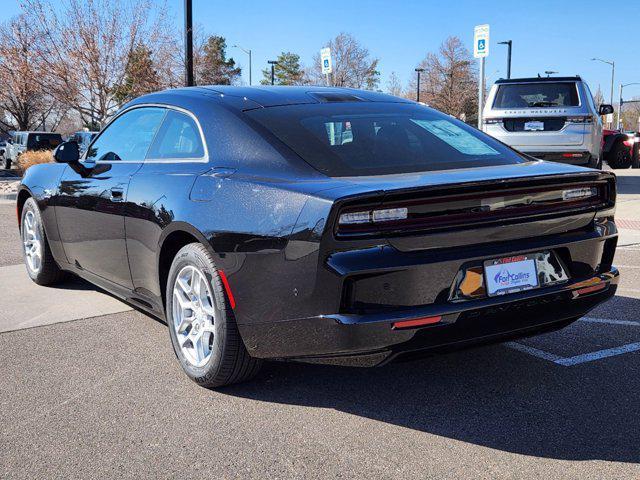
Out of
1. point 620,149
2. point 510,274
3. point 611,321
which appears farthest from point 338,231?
point 620,149

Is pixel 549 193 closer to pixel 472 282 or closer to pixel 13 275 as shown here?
pixel 472 282

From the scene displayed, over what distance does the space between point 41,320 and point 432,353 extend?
3.03 meters

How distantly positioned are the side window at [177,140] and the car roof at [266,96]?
125 mm

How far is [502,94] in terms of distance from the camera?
1209cm

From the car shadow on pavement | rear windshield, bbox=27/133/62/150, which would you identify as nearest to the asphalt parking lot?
the car shadow on pavement

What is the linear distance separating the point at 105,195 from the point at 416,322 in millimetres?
2353

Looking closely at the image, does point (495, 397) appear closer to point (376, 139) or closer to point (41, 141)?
point (376, 139)

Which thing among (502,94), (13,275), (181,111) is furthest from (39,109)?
(181,111)

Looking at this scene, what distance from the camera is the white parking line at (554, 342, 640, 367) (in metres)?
3.86

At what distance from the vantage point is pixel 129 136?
456 cm

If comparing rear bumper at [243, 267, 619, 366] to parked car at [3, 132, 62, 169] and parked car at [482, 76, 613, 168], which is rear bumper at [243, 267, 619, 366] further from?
parked car at [3, 132, 62, 169]

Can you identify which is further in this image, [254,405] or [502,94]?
[502,94]

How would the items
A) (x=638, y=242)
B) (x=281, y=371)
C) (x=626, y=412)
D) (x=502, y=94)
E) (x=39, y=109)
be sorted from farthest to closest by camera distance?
(x=39, y=109) → (x=502, y=94) → (x=638, y=242) → (x=281, y=371) → (x=626, y=412)

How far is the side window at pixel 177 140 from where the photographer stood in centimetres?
375
